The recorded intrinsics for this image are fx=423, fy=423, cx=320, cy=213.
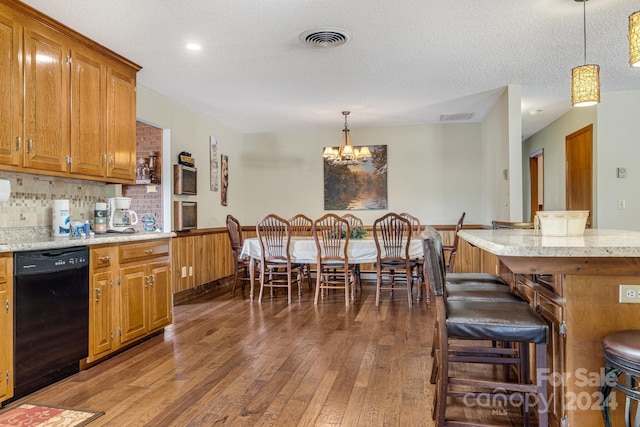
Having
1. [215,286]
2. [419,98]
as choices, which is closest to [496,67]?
[419,98]

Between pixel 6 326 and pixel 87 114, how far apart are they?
172 cm

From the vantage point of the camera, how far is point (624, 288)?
5.40 feet

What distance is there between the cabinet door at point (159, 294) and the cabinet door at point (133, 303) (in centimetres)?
7

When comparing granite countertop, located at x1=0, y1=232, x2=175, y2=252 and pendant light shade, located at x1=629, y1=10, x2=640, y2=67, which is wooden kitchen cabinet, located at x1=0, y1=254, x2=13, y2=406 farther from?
pendant light shade, located at x1=629, y1=10, x2=640, y2=67

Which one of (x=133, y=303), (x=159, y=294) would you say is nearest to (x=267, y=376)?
(x=133, y=303)

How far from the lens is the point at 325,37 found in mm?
3279

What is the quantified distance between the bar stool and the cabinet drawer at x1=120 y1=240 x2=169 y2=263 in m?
2.95

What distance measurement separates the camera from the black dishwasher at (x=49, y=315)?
2369mm

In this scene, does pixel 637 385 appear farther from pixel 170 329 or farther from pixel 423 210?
pixel 423 210

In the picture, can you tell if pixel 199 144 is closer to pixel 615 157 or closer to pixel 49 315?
pixel 49 315

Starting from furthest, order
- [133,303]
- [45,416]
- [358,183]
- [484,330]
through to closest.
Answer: [358,183], [133,303], [45,416], [484,330]

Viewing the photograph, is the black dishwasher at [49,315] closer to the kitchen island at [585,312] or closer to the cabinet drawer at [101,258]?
the cabinet drawer at [101,258]

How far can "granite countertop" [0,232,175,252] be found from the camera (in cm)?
235

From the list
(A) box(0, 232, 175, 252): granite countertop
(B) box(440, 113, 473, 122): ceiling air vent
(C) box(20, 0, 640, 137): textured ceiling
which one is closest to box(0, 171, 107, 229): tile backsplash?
(A) box(0, 232, 175, 252): granite countertop
